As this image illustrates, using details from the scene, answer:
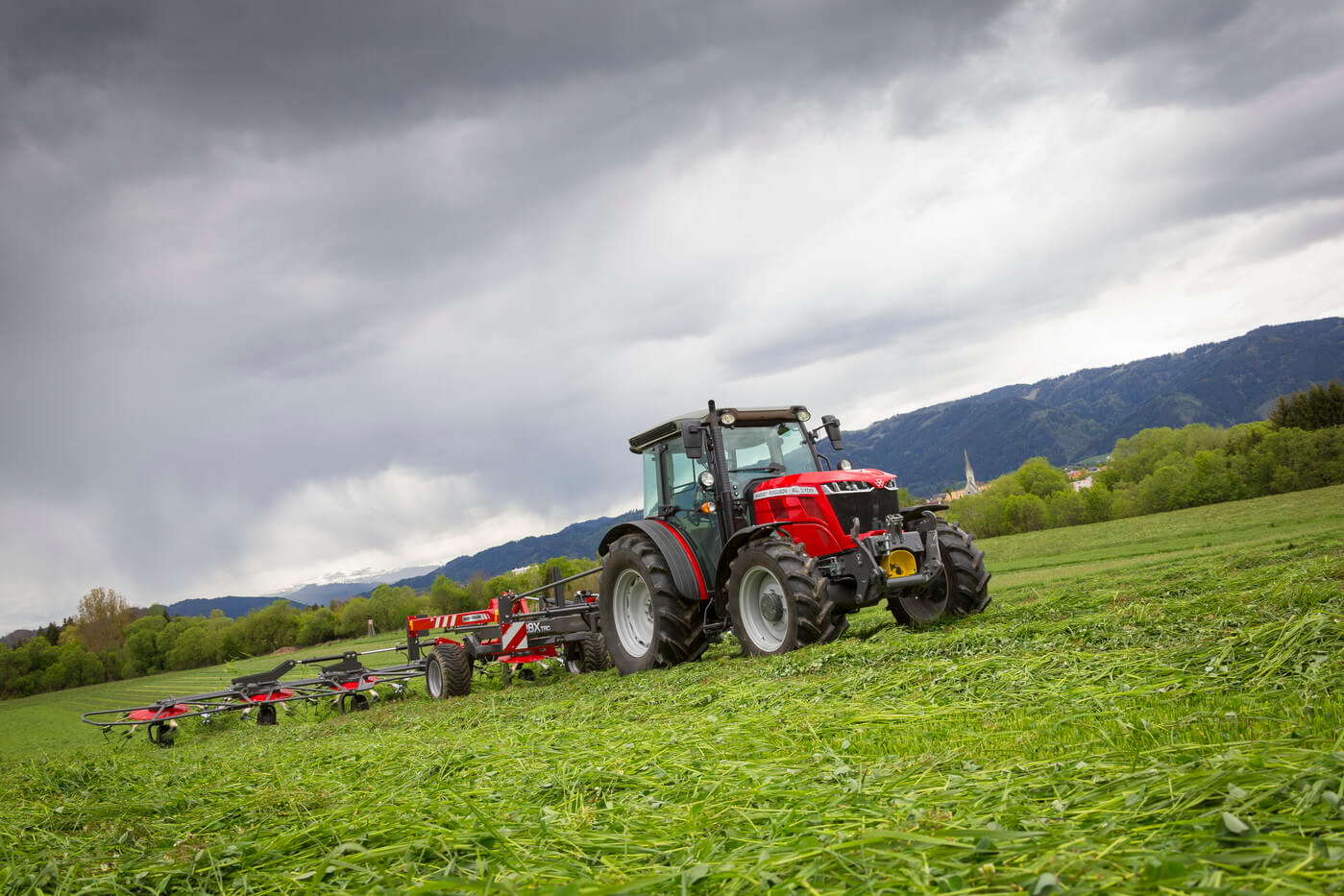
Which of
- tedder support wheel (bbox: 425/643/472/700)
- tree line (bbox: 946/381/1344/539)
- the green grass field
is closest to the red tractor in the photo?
the green grass field

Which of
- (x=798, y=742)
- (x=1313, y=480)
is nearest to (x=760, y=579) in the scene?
(x=798, y=742)

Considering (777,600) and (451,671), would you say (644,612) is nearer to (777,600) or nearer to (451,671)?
(777,600)

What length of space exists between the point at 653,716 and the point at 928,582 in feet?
11.5

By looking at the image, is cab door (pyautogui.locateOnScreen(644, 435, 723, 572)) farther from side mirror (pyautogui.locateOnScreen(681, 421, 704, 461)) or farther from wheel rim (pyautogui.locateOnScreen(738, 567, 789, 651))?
wheel rim (pyautogui.locateOnScreen(738, 567, 789, 651))

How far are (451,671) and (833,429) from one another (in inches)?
236

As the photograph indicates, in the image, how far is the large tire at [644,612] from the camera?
8.65 meters

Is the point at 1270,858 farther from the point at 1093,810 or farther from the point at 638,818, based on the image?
the point at 638,818

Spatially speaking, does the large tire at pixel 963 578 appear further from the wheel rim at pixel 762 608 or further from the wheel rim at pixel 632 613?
the wheel rim at pixel 632 613

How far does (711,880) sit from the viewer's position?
6.32 feet

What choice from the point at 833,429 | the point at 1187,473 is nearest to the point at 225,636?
the point at 833,429

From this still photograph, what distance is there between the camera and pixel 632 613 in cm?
983

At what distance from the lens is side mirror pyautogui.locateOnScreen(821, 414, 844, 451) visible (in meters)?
9.39

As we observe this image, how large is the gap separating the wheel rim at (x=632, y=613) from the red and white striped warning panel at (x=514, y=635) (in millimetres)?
1922

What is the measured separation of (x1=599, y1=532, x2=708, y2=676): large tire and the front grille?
6.09 feet
